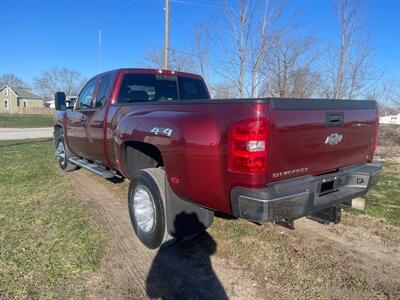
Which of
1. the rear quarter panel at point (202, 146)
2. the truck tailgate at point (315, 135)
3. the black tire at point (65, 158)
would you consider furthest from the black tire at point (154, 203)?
the black tire at point (65, 158)

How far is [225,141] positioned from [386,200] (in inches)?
159

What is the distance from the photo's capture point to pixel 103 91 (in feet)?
16.8

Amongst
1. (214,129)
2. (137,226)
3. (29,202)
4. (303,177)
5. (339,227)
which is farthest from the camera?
(29,202)

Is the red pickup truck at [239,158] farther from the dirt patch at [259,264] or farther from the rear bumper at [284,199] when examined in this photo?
the dirt patch at [259,264]

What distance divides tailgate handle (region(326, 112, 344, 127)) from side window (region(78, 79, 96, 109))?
12.7 ft

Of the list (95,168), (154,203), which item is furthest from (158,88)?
(154,203)

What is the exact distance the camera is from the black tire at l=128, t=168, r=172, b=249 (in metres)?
3.46

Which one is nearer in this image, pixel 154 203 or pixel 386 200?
pixel 154 203

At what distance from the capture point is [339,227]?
4.28 m

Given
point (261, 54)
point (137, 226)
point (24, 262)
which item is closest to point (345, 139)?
point (137, 226)

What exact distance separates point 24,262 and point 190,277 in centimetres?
169

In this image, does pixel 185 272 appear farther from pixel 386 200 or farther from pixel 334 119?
pixel 386 200

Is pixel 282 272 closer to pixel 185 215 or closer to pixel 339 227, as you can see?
pixel 185 215

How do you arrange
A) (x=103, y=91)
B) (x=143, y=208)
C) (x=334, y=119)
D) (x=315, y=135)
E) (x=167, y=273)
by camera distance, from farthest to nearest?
(x=103, y=91) < (x=143, y=208) < (x=167, y=273) < (x=334, y=119) < (x=315, y=135)
